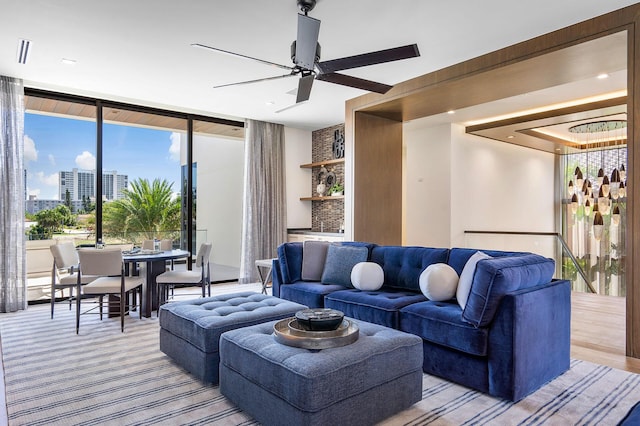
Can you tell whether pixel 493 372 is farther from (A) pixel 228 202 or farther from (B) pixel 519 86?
(A) pixel 228 202

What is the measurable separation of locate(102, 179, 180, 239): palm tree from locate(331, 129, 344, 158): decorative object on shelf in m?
2.87

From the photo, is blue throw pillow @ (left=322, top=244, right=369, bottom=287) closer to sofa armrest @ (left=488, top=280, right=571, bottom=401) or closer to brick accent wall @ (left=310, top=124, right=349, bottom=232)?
sofa armrest @ (left=488, top=280, right=571, bottom=401)

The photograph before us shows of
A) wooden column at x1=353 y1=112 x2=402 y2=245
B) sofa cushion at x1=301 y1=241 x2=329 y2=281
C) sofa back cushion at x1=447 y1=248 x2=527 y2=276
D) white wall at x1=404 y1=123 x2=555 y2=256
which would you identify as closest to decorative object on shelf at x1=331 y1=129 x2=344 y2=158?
wooden column at x1=353 y1=112 x2=402 y2=245

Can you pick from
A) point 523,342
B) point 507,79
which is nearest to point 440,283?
point 523,342

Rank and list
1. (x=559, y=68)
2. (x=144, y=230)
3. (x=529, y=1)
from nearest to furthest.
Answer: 1. (x=529, y=1)
2. (x=559, y=68)
3. (x=144, y=230)

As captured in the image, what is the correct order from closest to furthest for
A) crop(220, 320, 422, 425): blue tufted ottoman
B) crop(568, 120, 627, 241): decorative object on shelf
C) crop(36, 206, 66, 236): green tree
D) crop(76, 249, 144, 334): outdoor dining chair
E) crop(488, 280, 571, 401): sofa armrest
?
1. crop(220, 320, 422, 425): blue tufted ottoman
2. crop(488, 280, 571, 401): sofa armrest
3. crop(76, 249, 144, 334): outdoor dining chair
4. crop(36, 206, 66, 236): green tree
5. crop(568, 120, 627, 241): decorative object on shelf

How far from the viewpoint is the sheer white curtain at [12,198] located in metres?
4.83

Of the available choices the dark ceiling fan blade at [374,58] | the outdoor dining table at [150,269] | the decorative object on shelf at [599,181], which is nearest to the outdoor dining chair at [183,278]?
the outdoor dining table at [150,269]

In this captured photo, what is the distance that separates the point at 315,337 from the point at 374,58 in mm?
1937

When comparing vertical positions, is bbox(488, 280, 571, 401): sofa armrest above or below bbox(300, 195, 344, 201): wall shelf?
below

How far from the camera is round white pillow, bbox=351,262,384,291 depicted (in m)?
3.69

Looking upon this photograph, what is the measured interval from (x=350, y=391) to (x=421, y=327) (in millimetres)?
1047

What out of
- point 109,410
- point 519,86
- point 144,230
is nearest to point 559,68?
point 519,86

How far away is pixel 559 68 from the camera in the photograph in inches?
156
